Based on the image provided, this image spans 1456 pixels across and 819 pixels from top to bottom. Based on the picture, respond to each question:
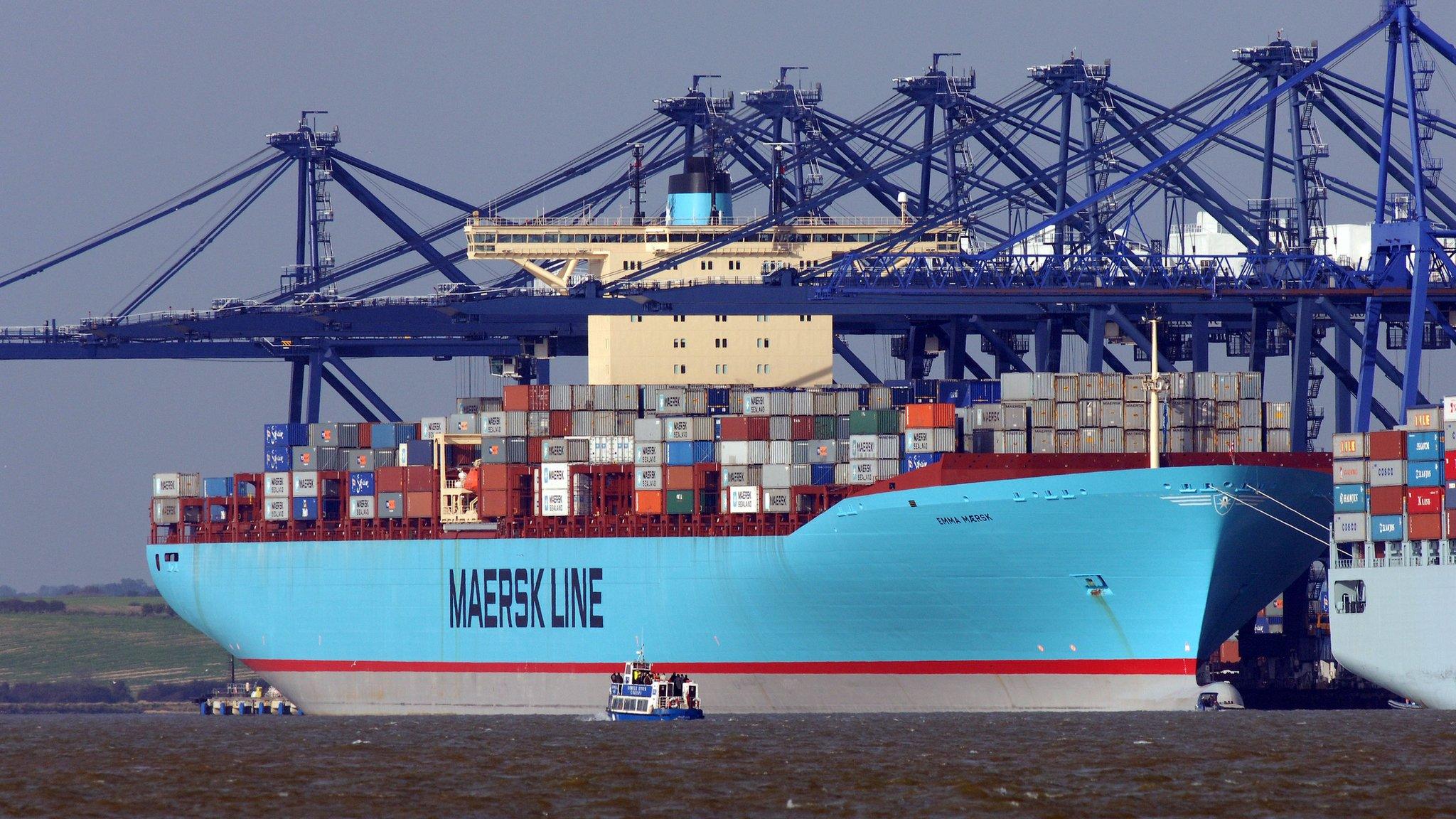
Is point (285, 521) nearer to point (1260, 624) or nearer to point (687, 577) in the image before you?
point (687, 577)

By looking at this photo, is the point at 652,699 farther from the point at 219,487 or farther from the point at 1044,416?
the point at 219,487

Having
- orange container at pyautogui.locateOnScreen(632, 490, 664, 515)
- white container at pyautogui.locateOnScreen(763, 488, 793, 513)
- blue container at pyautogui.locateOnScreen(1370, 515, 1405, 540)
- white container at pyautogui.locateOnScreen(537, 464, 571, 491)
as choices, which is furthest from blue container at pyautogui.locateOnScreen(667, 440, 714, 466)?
blue container at pyautogui.locateOnScreen(1370, 515, 1405, 540)

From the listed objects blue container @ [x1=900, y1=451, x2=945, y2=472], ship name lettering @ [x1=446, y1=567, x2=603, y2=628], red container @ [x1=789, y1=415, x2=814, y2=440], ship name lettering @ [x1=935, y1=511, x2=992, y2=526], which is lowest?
ship name lettering @ [x1=446, y1=567, x2=603, y2=628]

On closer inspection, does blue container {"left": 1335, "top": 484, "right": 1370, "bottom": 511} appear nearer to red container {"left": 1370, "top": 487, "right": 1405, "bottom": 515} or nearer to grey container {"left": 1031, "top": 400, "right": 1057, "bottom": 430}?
red container {"left": 1370, "top": 487, "right": 1405, "bottom": 515}

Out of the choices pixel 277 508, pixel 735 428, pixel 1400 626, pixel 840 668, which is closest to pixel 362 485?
pixel 277 508

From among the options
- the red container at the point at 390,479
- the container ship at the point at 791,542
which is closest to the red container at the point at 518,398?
the container ship at the point at 791,542
